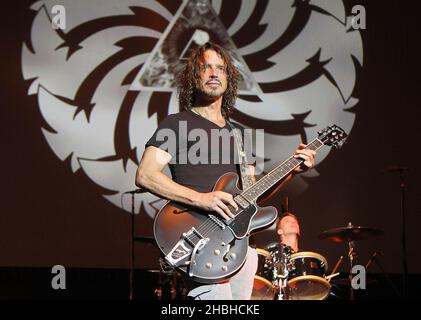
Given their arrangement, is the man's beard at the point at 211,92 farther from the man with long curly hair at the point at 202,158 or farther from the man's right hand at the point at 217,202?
the man's right hand at the point at 217,202

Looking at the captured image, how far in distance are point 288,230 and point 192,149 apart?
10.3ft

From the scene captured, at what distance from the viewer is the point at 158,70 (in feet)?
21.5

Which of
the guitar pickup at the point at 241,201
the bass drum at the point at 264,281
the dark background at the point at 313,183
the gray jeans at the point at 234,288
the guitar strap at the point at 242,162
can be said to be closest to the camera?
the gray jeans at the point at 234,288

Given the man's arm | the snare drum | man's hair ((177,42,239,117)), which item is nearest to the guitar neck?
the man's arm

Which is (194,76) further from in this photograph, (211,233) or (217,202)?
(211,233)

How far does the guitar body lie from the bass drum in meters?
2.69

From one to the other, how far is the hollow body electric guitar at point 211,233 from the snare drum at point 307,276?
9.25 ft

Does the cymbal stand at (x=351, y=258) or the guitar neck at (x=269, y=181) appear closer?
the guitar neck at (x=269, y=181)

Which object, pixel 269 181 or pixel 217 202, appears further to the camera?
pixel 269 181

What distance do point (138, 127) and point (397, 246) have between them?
2.87 m

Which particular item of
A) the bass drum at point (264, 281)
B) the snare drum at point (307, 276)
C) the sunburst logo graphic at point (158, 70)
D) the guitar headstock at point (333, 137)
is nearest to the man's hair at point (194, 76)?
the guitar headstock at point (333, 137)

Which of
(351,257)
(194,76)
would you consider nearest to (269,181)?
(194,76)

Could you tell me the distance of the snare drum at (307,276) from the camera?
572cm

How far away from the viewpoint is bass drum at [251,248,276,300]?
5.53 meters
